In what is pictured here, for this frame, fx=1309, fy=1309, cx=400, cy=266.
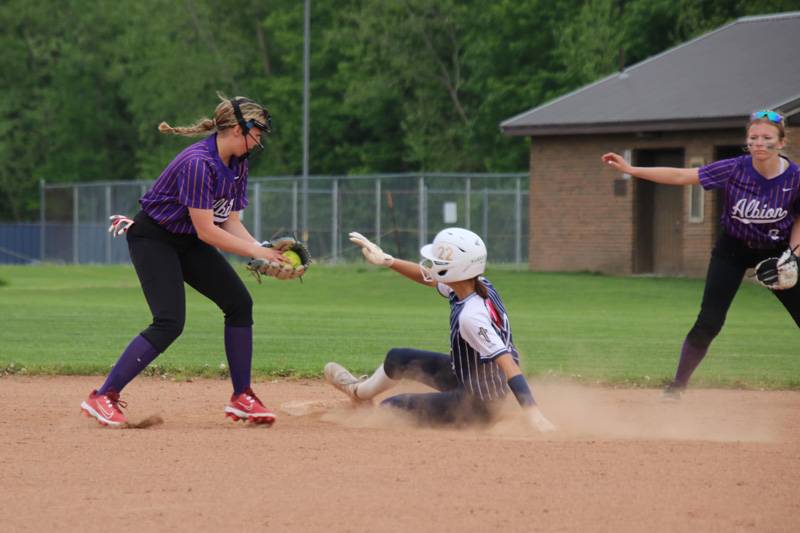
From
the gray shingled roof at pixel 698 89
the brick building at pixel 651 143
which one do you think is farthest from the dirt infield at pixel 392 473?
the brick building at pixel 651 143

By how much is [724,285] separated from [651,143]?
20.2 m

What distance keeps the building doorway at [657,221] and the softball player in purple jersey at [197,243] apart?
2202 cm

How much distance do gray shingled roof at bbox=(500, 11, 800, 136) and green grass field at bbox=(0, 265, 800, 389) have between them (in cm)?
347

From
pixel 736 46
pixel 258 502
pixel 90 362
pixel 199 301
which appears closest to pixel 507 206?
pixel 736 46

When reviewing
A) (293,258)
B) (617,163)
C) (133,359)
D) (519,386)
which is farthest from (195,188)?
(617,163)

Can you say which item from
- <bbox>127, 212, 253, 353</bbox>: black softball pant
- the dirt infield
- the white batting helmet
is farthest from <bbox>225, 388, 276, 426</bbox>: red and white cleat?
the white batting helmet

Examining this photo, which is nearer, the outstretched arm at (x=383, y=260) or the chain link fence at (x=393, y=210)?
the outstretched arm at (x=383, y=260)

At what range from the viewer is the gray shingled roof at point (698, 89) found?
27.3 m

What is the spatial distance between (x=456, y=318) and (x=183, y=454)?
1809mm

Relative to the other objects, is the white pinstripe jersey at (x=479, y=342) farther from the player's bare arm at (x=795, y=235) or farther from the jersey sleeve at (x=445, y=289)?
the player's bare arm at (x=795, y=235)

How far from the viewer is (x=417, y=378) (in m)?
8.39

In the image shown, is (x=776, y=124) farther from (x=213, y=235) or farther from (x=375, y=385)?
(x=213, y=235)

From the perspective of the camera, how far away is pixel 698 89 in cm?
2916

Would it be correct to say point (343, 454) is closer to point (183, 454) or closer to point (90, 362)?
point (183, 454)
